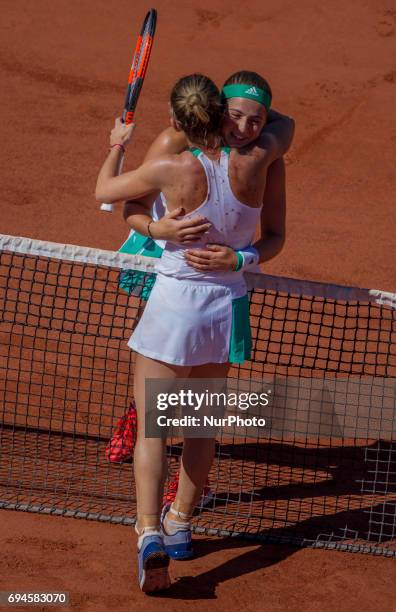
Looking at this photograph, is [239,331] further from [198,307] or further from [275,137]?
[275,137]

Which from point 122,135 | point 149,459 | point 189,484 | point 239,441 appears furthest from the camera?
point 239,441

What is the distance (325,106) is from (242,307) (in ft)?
22.8

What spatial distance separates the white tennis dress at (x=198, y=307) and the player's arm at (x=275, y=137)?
264 millimetres

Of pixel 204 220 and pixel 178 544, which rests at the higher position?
pixel 204 220

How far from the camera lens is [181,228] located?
13.4 ft

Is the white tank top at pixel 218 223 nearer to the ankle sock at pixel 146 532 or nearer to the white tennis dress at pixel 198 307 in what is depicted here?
the white tennis dress at pixel 198 307

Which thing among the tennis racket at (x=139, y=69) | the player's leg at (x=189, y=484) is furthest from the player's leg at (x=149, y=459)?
the tennis racket at (x=139, y=69)

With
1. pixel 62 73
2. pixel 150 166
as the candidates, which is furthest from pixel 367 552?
pixel 62 73

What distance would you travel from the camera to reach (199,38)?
12094 mm

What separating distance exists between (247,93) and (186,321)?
0.99m

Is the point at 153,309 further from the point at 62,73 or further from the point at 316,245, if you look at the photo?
the point at 62,73

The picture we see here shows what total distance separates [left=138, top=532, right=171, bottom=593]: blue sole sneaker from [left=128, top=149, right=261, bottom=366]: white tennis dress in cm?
79

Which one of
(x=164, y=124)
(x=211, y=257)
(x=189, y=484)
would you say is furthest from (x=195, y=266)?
(x=164, y=124)

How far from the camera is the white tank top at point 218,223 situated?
406cm
